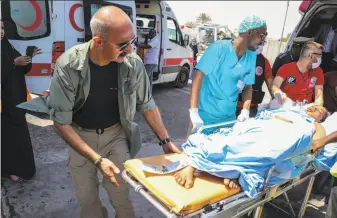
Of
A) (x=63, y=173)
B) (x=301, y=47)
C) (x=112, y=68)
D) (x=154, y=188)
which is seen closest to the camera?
(x=154, y=188)

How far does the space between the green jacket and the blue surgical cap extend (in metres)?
0.95

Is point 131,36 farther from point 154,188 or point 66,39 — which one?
point 66,39

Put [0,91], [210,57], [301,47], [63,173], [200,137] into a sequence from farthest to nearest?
1. [301,47]
2. [63,173]
3. [0,91]
4. [210,57]
5. [200,137]

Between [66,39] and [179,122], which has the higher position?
[66,39]

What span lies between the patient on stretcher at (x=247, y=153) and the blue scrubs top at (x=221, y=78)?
0.39 m

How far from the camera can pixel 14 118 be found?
9.88 feet

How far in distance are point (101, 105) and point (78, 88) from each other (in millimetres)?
187

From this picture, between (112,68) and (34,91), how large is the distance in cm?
337

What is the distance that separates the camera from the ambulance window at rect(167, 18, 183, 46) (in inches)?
307

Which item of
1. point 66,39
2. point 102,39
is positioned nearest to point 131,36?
point 102,39

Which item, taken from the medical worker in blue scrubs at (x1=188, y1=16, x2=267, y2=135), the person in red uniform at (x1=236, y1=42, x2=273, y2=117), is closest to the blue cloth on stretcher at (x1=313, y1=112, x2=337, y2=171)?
the medical worker in blue scrubs at (x1=188, y1=16, x2=267, y2=135)

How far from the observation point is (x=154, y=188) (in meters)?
1.75

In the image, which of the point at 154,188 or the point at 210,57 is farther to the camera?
the point at 210,57

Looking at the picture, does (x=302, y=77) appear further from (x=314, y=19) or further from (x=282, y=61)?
(x=314, y=19)
